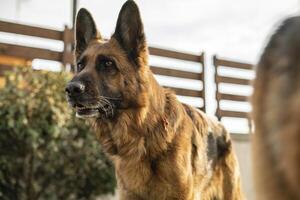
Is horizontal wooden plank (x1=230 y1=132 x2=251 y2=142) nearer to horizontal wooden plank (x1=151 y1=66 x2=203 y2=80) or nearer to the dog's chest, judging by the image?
horizontal wooden plank (x1=151 y1=66 x2=203 y2=80)

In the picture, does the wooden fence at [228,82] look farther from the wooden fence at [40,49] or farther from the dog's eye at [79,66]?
the dog's eye at [79,66]

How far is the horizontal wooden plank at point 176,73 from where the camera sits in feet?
27.5

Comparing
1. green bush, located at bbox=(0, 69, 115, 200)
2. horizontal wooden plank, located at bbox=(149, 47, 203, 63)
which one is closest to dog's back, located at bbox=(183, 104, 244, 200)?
green bush, located at bbox=(0, 69, 115, 200)

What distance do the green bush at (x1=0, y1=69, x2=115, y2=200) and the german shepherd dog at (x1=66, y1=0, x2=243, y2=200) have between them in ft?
5.84

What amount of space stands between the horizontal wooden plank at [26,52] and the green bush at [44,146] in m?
1.26

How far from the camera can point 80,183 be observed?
613 centimetres

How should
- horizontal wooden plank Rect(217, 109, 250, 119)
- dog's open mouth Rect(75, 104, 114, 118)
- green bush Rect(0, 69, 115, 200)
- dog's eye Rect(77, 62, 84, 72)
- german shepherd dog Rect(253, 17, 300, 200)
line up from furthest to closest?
horizontal wooden plank Rect(217, 109, 250, 119) → green bush Rect(0, 69, 115, 200) → dog's eye Rect(77, 62, 84, 72) → dog's open mouth Rect(75, 104, 114, 118) → german shepherd dog Rect(253, 17, 300, 200)

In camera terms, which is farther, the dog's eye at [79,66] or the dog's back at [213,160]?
the dog's back at [213,160]

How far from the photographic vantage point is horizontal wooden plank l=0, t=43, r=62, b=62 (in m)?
7.07

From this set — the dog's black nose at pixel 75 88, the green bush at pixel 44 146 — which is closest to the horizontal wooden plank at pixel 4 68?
the green bush at pixel 44 146

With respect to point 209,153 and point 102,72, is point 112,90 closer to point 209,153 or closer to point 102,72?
point 102,72

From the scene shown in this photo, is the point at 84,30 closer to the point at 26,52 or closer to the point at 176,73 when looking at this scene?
the point at 26,52

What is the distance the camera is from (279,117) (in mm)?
1309

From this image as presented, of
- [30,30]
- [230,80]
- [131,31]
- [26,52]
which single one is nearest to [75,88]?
[131,31]
